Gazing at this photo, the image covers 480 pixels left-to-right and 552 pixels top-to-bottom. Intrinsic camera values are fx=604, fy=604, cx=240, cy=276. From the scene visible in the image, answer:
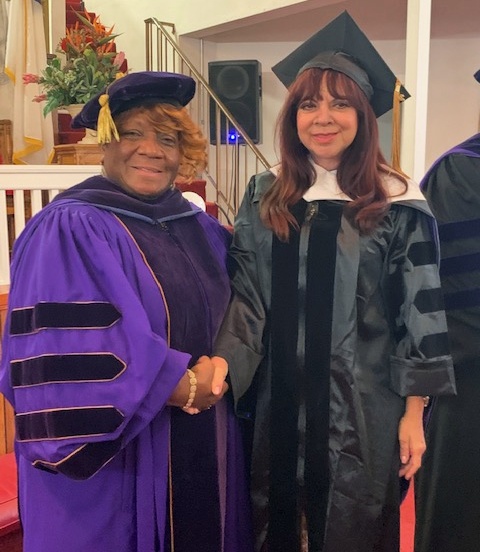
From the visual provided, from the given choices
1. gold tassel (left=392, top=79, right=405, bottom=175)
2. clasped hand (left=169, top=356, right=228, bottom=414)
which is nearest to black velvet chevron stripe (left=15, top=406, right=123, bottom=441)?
clasped hand (left=169, top=356, right=228, bottom=414)

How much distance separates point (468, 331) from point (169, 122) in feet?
3.70

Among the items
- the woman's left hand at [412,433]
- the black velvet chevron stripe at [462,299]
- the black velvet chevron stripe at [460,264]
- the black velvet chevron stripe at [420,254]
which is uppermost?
the black velvet chevron stripe at [420,254]

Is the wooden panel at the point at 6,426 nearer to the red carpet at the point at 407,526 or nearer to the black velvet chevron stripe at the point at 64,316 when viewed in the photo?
the black velvet chevron stripe at the point at 64,316

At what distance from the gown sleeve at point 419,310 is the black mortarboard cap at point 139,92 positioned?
2.29 feet

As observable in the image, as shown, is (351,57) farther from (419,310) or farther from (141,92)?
(419,310)

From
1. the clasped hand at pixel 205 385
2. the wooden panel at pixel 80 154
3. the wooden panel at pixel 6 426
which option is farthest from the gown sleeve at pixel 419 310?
the wooden panel at pixel 80 154

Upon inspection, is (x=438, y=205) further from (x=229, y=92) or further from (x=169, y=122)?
(x=229, y=92)

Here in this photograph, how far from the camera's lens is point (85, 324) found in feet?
4.58

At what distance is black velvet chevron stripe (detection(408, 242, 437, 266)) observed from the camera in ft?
5.46

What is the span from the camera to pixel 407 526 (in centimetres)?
266

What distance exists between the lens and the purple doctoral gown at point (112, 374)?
54.4 inches

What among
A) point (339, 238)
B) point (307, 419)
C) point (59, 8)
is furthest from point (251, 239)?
point (59, 8)

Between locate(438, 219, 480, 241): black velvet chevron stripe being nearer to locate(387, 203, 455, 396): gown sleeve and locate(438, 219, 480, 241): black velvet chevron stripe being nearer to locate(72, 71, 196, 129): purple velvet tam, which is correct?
locate(387, 203, 455, 396): gown sleeve

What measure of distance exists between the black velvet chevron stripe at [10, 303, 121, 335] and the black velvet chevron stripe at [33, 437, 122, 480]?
0.28 m
